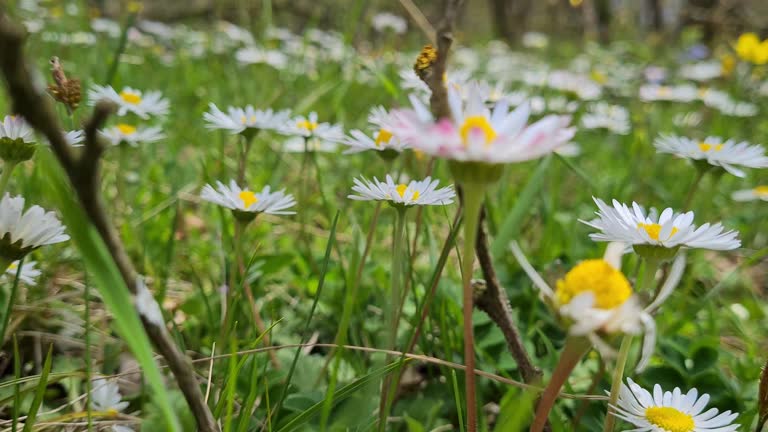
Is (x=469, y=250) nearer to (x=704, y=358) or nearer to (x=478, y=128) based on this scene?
(x=478, y=128)

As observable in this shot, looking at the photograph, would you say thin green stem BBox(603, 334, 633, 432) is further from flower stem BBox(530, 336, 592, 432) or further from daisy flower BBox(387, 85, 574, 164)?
daisy flower BBox(387, 85, 574, 164)

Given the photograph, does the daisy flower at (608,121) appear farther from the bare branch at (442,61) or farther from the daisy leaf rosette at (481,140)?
the daisy leaf rosette at (481,140)

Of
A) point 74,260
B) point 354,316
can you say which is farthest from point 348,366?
point 74,260

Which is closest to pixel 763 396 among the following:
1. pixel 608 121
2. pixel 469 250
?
pixel 469 250

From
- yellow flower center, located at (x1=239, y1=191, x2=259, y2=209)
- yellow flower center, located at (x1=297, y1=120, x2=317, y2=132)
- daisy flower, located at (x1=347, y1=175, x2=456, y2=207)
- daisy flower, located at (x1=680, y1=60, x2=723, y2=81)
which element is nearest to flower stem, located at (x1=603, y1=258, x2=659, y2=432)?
daisy flower, located at (x1=347, y1=175, x2=456, y2=207)

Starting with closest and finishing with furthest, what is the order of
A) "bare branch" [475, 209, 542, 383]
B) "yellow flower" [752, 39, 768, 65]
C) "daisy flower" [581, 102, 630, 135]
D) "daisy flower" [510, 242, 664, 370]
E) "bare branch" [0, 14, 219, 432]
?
1. "bare branch" [0, 14, 219, 432]
2. "daisy flower" [510, 242, 664, 370]
3. "bare branch" [475, 209, 542, 383]
4. "daisy flower" [581, 102, 630, 135]
5. "yellow flower" [752, 39, 768, 65]

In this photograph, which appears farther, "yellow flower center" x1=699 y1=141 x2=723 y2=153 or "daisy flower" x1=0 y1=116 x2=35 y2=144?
"yellow flower center" x1=699 y1=141 x2=723 y2=153
